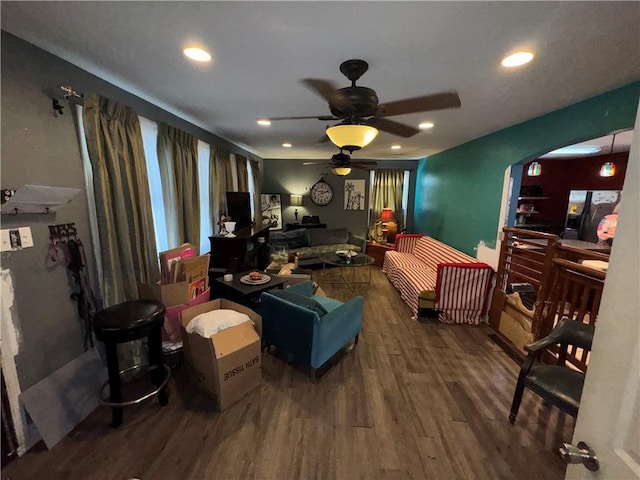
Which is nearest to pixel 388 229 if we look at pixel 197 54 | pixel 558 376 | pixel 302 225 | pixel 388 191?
pixel 388 191

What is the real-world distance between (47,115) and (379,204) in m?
5.79

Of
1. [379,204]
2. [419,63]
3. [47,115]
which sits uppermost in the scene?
[419,63]

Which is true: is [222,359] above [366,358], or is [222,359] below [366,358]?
above

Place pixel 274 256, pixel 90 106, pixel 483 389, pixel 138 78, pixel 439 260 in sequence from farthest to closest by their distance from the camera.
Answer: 1. pixel 274 256
2. pixel 439 260
3. pixel 483 389
4. pixel 138 78
5. pixel 90 106

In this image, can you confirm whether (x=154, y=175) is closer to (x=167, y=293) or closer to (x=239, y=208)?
(x=167, y=293)

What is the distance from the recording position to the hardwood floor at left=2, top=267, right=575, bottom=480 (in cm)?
149

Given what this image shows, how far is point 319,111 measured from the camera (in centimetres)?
264

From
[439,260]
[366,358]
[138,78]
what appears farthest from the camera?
[439,260]

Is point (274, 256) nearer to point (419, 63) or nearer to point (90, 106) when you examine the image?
point (90, 106)

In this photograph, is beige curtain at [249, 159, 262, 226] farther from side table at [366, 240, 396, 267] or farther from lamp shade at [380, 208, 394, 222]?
lamp shade at [380, 208, 394, 222]

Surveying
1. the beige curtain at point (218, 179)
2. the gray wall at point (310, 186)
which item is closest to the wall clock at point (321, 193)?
the gray wall at point (310, 186)

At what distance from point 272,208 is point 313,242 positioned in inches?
61.8

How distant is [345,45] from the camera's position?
4.78ft

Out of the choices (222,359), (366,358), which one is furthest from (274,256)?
(222,359)
